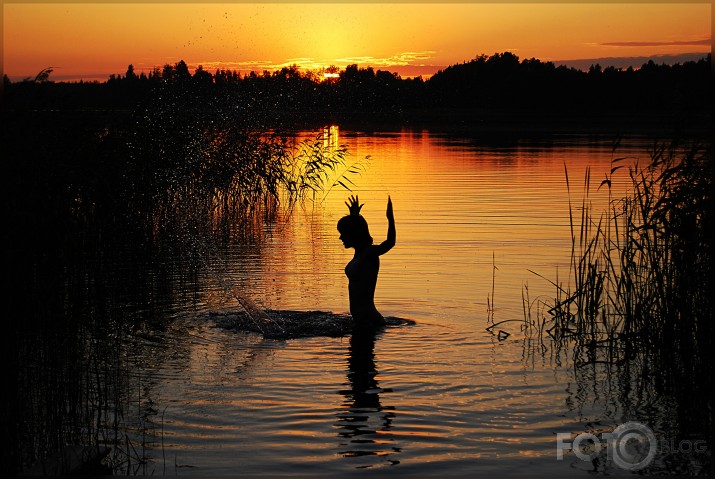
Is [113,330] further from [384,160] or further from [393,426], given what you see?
[384,160]

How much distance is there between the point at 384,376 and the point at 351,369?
521mm

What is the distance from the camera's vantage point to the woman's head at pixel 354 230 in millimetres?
12477

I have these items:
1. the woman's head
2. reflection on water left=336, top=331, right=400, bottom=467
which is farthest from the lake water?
the woman's head

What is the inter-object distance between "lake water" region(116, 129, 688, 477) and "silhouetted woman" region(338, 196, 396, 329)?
44 cm

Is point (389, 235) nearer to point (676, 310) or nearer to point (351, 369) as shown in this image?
point (351, 369)

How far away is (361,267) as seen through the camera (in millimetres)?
12656

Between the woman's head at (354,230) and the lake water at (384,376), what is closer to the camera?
the lake water at (384,376)

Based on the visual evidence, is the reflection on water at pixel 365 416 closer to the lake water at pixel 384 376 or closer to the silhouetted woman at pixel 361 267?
the lake water at pixel 384 376

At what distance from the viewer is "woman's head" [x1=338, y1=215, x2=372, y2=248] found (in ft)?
40.9

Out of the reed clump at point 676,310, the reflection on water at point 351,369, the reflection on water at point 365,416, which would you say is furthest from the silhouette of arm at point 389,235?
the reed clump at point 676,310

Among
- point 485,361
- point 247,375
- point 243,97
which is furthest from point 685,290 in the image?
point 243,97

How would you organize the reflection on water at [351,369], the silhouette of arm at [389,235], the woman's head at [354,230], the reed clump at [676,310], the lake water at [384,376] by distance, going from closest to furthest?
the lake water at [384,376] < the reflection on water at [351,369] < the reed clump at [676,310] < the silhouette of arm at [389,235] < the woman's head at [354,230]

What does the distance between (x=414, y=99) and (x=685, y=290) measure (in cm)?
9174

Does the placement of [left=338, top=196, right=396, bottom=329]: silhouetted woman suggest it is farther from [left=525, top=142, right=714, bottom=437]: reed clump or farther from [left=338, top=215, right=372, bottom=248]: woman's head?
[left=525, top=142, right=714, bottom=437]: reed clump
